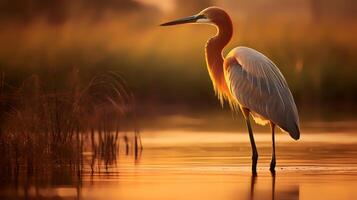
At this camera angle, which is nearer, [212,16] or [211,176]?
[211,176]

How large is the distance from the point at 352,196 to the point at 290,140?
30.0ft

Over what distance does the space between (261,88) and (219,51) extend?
1.34 m

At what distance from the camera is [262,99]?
16.1 m

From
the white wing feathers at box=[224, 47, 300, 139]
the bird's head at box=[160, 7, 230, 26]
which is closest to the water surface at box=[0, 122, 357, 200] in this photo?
the white wing feathers at box=[224, 47, 300, 139]

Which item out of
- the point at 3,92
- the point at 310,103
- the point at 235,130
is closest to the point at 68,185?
the point at 3,92

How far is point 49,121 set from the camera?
1488cm

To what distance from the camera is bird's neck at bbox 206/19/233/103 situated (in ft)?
56.7

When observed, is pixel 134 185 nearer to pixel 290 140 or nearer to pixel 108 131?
pixel 108 131

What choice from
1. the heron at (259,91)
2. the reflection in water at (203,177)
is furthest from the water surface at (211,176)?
the heron at (259,91)

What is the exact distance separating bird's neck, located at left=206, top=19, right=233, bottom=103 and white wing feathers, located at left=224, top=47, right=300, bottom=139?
76 centimetres

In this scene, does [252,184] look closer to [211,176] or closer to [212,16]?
[211,176]

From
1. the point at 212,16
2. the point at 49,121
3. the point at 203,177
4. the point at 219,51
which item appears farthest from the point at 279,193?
the point at 212,16

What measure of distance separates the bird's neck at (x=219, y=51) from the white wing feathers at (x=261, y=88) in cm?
76

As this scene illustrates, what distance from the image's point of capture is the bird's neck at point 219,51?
17.3 meters
